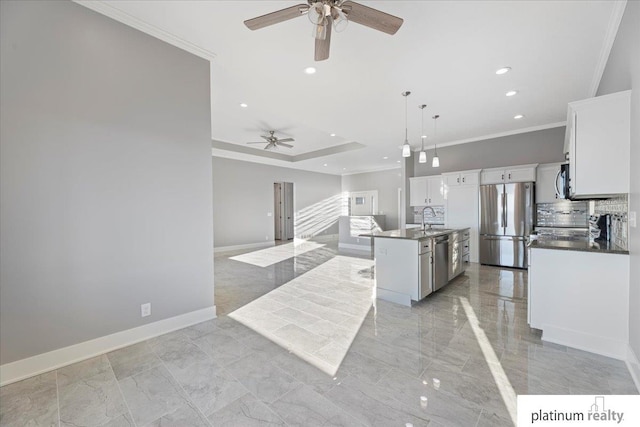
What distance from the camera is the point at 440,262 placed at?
13.1 ft

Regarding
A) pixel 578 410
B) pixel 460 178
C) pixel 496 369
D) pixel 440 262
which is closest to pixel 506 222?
pixel 460 178

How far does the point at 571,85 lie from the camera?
3.81m

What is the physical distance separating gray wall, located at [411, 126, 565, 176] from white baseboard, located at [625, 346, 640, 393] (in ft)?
15.3

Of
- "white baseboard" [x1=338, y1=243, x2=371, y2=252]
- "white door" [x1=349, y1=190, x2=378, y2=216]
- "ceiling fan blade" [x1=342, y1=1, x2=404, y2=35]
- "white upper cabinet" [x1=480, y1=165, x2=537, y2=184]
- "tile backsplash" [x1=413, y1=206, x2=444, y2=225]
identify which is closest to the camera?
"ceiling fan blade" [x1=342, y1=1, x2=404, y2=35]

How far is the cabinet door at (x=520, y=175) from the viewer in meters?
5.42

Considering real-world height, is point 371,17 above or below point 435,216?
above

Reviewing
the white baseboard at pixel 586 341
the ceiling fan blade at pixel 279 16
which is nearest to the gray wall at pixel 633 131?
the white baseboard at pixel 586 341

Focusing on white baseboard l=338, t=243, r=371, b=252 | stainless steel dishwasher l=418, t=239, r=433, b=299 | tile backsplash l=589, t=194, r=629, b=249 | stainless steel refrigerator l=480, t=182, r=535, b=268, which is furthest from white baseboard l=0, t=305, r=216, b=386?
stainless steel refrigerator l=480, t=182, r=535, b=268

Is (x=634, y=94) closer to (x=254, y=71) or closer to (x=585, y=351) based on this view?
(x=585, y=351)

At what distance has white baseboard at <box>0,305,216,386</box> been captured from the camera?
203 centimetres

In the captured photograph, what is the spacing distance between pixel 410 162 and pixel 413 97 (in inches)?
131

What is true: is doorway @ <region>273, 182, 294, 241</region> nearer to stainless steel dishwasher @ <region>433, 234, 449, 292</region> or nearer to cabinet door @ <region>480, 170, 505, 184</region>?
cabinet door @ <region>480, 170, 505, 184</region>

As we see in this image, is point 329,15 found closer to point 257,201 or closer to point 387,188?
point 257,201

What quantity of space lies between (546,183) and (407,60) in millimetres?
4349
